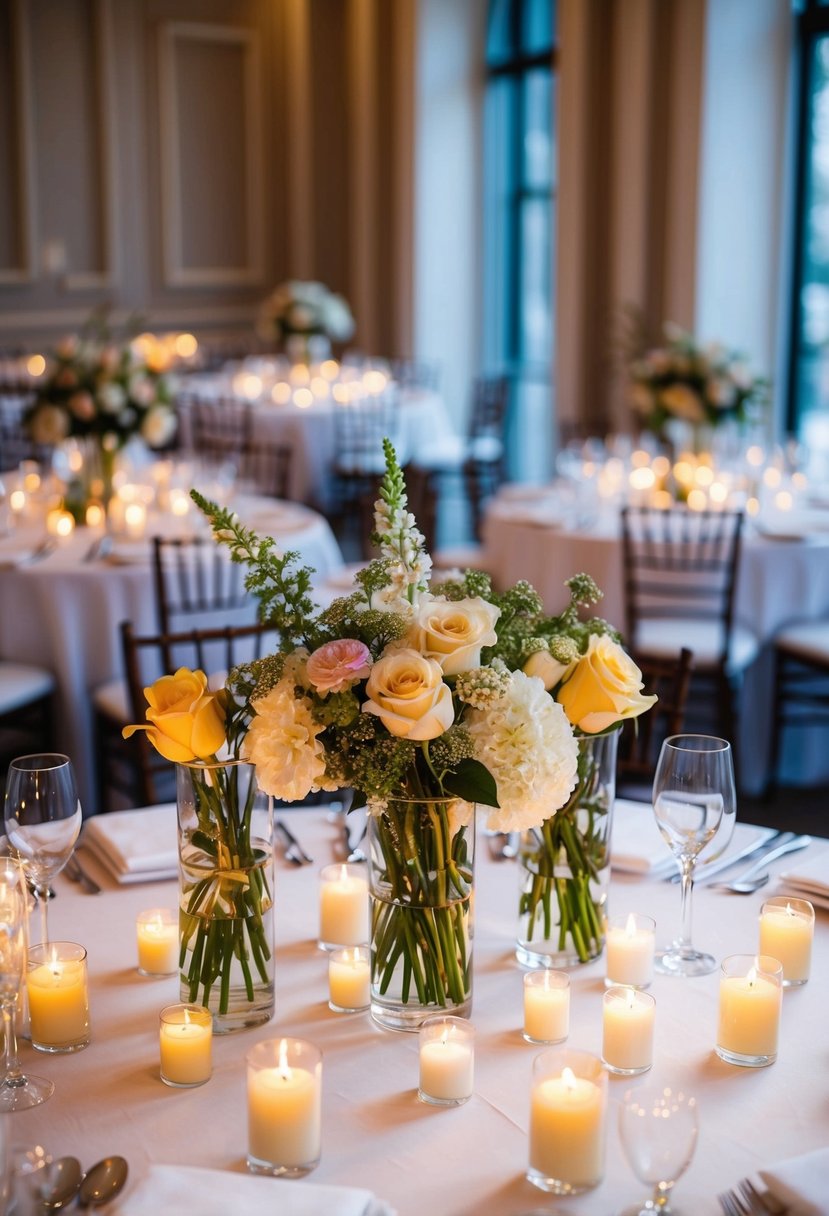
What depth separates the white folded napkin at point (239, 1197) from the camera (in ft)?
3.87

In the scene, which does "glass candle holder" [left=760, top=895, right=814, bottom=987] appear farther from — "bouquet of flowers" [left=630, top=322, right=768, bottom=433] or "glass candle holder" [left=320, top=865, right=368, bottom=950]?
"bouquet of flowers" [left=630, top=322, right=768, bottom=433]

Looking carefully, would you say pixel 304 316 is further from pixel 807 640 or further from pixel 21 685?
pixel 21 685

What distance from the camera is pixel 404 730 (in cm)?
137

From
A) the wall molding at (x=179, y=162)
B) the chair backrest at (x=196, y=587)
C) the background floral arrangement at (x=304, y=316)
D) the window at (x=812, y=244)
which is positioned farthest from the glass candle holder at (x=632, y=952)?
the wall molding at (x=179, y=162)

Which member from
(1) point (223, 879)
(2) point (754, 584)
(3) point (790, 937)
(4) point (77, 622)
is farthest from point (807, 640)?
(1) point (223, 879)

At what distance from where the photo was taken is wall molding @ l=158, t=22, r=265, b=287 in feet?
36.2

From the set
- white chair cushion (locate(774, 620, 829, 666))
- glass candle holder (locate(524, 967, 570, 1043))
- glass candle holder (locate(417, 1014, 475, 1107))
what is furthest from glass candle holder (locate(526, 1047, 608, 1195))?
white chair cushion (locate(774, 620, 829, 666))

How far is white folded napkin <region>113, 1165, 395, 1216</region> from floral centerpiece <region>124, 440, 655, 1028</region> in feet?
1.11

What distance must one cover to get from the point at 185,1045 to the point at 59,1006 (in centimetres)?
17

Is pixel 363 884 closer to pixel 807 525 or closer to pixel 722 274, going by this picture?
pixel 807 525

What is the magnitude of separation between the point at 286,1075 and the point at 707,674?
10.7 feet

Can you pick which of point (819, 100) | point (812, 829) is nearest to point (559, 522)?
point (812, 829)

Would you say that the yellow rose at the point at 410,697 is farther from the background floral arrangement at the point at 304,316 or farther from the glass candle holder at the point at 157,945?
the background floral arrangement at the point at 304,316

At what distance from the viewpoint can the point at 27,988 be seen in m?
1.54
